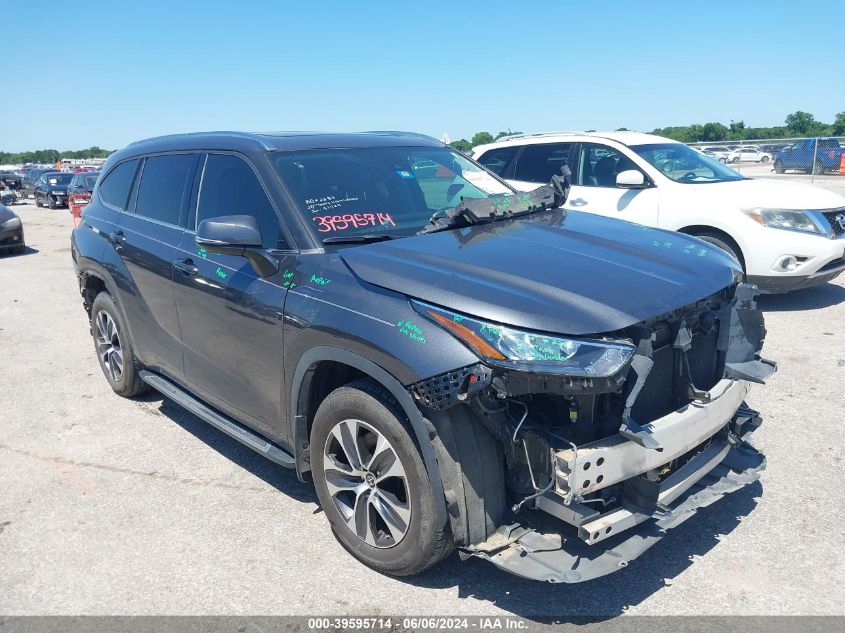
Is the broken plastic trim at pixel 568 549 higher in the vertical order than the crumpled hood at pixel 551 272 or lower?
lower

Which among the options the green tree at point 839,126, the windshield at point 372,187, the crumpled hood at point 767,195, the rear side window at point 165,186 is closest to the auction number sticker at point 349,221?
the windshield at point 372,187

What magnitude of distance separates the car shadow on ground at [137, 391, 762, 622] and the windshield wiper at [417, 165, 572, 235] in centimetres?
167

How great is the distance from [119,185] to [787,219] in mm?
→ 6365

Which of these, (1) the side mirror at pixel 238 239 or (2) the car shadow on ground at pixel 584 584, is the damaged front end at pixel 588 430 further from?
(1) the side mirror at pixel 238 239

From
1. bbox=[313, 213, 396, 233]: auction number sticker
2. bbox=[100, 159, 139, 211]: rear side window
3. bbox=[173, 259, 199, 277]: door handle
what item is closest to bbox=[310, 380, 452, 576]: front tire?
bbox=[313, 213, 396, 233]: auction number sticker

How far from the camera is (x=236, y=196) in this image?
3.78 metres

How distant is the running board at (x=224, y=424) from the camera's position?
350 cm

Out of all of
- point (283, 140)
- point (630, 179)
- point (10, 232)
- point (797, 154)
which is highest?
point (283, 140)

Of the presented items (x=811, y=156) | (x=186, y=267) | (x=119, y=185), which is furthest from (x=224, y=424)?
(x=811, y=156)

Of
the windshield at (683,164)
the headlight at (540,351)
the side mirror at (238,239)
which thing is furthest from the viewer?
the windshield at (683,164)

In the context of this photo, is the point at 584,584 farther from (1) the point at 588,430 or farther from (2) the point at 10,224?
(2) the point at 10,224

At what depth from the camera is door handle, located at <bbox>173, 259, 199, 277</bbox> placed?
3.93m

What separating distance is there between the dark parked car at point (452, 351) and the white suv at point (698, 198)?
363cm

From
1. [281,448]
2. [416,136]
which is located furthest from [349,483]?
[416,136]
